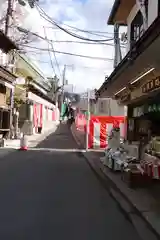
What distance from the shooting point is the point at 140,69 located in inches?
404

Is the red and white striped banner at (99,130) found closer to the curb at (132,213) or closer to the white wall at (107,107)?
the curb at (132,213)

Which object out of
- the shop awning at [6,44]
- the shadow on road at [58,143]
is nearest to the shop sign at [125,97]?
the shadow on road at [58,143]

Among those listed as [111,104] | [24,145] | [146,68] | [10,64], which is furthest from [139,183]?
Result: [111,104]

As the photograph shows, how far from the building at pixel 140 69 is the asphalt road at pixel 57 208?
3.04m

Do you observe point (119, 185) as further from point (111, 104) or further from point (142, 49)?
point (111, 104)

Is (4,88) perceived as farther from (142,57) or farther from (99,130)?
(142,57)

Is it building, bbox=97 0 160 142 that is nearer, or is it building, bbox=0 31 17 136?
building, bbox=97 0 160 142

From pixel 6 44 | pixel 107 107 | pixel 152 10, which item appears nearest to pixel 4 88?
pixel 6 44

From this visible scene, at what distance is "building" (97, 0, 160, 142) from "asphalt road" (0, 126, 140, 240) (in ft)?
9.99

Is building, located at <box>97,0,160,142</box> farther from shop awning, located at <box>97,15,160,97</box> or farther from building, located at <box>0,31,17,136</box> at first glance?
building, located at <box>0,31,17,136</box>

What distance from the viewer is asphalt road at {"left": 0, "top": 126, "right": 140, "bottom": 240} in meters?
5.99

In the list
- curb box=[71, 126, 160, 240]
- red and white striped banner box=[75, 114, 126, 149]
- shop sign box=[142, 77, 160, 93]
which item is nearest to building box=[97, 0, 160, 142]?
shop sign box=[142, 77, 160, 93]

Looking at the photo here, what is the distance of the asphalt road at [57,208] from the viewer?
5.99 meters

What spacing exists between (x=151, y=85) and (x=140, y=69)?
2.23 m
